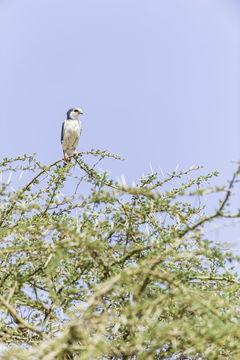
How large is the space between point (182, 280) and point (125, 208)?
83 cm

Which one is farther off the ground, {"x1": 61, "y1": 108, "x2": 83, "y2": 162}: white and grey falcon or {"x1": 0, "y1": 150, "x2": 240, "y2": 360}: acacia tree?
{"x1": 61, "y1": 108, "x2": 83, "y2": 162}: white and grey falcon

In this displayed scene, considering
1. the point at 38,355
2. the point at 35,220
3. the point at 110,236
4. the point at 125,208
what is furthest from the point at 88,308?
the point at 35,220

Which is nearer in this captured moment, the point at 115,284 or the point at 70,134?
the point at 115,284

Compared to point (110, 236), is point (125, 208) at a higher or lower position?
A: higher

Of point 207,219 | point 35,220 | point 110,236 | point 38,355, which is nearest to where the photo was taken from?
point 38,355

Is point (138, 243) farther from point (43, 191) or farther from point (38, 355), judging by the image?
point (38, 355)

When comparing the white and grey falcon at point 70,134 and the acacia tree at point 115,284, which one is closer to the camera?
the acacia tree at point 115,284

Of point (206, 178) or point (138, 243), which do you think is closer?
point (138, 243)

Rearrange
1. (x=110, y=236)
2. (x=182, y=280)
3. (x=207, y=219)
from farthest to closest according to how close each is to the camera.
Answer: (x=110, y=236) → (x=182, y=280) → (x=207, y=219)

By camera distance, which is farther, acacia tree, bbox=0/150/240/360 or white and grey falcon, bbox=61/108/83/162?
white and grey falcon, bbox=61/108/83/162


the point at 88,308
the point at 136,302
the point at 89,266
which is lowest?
the point at 88,308

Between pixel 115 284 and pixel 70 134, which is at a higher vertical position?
pixel 70 134

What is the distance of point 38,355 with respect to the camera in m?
2.12

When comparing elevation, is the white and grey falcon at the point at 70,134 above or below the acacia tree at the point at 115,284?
above
